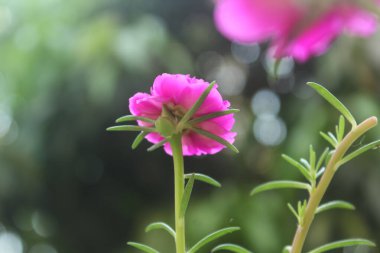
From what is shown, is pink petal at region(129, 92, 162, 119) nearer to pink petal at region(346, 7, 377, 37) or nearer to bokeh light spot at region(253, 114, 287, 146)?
pink petal at region(346, 7, 377, 37)

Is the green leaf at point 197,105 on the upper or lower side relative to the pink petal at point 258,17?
lower

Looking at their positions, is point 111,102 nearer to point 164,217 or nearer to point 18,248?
point 164,217

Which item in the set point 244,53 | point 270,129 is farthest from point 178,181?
point 244,53

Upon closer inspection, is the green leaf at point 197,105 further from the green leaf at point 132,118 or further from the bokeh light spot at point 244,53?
the bokeh light spot at point 244,53

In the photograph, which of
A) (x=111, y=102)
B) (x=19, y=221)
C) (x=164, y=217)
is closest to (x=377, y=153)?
(x=164, y=217)

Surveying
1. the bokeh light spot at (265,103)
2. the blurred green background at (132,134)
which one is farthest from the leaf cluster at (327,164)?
the bokeh light spot at (265,103)

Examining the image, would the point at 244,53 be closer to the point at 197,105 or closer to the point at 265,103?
the point at 265,103

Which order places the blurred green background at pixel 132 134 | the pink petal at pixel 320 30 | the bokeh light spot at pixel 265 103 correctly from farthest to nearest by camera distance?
the bokeh light spot at pixel 265 103
the blurred green background at pixel 132 134
the pink petal at pixel 320 30
